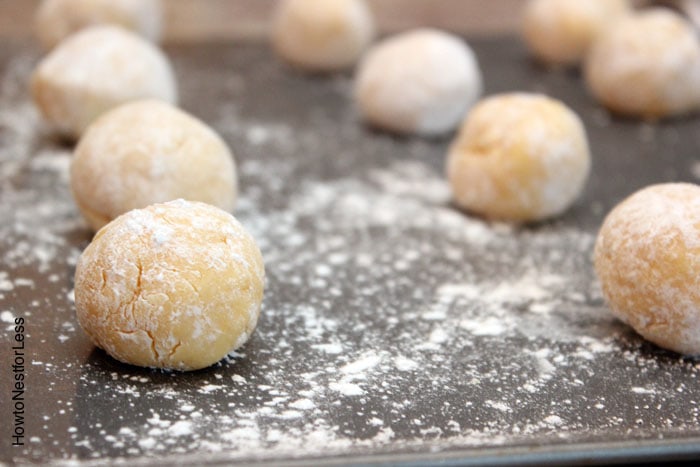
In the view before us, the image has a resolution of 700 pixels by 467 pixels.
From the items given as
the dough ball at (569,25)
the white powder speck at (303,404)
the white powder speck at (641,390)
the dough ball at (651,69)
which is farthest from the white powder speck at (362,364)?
the dough ball at (569,25)

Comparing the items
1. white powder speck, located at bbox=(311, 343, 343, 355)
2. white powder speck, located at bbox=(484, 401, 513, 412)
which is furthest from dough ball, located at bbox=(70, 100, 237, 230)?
white powder speck, located at bbox=(484, 401, 513, 412)

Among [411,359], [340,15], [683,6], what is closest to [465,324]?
[411,359]

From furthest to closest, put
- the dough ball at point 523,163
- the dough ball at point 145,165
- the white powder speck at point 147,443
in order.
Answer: the dough ball at point 523,163 → the dough ball at point 145,165 → the white powder speck at point 147,443

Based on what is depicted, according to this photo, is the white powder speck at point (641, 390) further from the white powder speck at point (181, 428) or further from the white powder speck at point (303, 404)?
the white powder speck at point (181, 428)

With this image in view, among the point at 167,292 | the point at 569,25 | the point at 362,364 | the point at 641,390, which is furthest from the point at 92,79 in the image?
the point at 569,25

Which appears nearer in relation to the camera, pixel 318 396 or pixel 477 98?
pixel 318 396

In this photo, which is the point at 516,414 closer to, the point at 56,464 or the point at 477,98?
the point at 56,464

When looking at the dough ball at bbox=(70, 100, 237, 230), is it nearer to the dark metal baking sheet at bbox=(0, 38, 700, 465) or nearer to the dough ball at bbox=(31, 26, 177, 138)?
the dark metal baking sheet at bbox=(0, 38, 700, 465)
